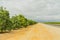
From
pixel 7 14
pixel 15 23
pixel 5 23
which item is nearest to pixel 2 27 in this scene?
pixel 5 23

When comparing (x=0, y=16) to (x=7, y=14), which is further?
(x=7, y=14)

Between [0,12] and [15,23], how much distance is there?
2099 cm

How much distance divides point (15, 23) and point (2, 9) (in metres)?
18.9

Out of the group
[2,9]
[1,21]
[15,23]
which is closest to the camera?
[1,21]

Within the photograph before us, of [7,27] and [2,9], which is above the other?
[2,9]

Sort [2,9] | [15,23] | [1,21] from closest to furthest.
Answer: [1,21] < [2,9] < [15,23]

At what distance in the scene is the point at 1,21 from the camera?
43812 millimetres

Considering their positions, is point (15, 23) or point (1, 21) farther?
point (15, 23)

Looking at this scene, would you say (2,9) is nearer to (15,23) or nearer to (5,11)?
(5,11)

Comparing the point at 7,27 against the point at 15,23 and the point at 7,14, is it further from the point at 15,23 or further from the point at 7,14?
the point at 15,23

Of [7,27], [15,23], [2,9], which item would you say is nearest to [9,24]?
[7,27]

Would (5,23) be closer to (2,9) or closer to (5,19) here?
(5,19)

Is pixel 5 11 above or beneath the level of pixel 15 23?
above

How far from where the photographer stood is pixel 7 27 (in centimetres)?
4588
